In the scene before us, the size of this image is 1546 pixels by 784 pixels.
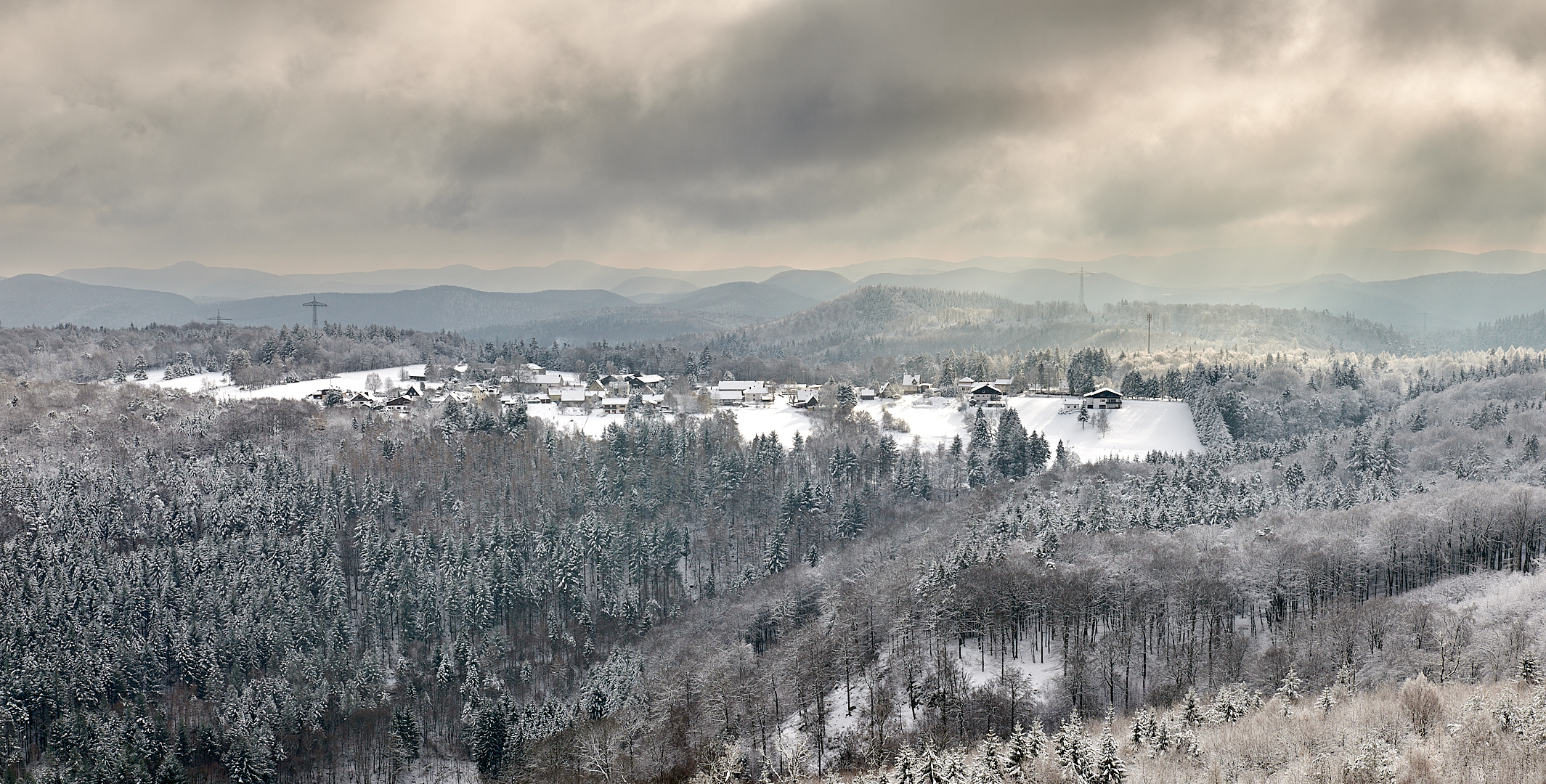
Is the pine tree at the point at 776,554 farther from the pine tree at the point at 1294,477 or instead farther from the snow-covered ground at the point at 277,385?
the snow-covered ground at the point at 277,385

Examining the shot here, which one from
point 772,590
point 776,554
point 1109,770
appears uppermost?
point 1109,770

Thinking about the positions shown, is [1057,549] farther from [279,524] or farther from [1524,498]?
[279,524]

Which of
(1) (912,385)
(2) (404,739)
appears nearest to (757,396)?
(1) (912,385)

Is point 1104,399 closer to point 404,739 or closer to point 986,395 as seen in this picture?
point 986,395

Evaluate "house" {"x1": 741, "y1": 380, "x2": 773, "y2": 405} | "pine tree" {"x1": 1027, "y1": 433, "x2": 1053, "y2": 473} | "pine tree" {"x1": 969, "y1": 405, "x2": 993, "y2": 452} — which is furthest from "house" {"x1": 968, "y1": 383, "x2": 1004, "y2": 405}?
"house" {"x1": 741, "y1": 380, "x2": 773, "y2": 405}

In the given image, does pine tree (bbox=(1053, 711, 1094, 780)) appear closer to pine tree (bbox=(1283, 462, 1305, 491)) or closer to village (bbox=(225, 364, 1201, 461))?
pine tree (bbox=(1283, 462, 1305, 491))

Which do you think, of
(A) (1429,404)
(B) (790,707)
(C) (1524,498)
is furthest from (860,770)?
(A) (1429,404)
